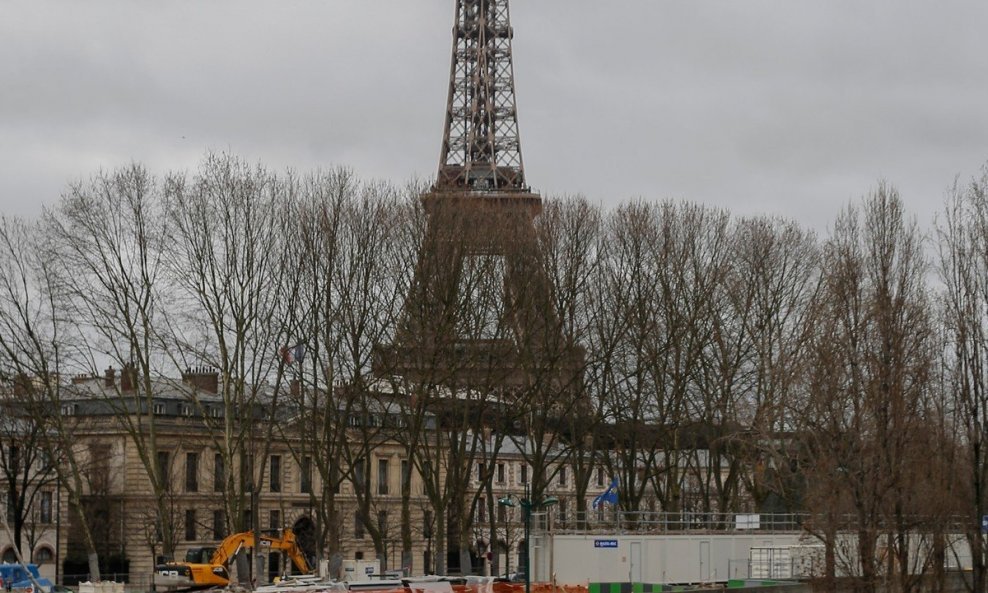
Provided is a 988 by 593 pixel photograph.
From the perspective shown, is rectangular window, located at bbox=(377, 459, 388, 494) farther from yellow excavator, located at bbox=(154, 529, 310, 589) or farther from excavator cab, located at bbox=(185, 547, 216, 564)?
yellow excavator, located at bbox=(154, 529, 310, 589)

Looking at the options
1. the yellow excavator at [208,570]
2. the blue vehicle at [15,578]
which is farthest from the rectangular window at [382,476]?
the blue vehicle at [15,578]

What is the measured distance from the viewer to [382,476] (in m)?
86.1

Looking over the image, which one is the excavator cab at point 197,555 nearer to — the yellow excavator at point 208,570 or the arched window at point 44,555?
the yellow excavator at point 208,570

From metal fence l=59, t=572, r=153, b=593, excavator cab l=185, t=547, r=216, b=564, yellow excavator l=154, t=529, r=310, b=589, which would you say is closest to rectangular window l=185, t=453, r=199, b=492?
metal fence l=59, t=572, r=153, b=593

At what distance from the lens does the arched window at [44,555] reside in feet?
253

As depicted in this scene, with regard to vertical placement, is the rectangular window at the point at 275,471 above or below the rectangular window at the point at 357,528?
above

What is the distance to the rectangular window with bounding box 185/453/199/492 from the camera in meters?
77.4

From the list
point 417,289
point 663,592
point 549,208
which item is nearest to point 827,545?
point 663,592

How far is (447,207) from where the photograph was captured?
50219 mm

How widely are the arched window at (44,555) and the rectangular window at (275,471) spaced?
36.8 feet

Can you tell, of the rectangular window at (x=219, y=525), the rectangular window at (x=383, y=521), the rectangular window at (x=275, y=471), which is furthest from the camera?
the rectangular window at (x=275, y=471)

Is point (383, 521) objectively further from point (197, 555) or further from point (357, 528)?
point (197, 555)

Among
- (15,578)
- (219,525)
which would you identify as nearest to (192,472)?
(219,525)

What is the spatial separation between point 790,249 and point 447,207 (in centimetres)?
1391
